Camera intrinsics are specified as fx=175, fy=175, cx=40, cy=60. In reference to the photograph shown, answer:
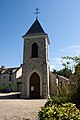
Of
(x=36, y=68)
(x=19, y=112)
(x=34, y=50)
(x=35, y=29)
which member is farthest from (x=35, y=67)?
(x=19, y=112)

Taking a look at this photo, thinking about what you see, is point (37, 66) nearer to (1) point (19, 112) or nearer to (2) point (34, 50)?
(2) point (34, 50)

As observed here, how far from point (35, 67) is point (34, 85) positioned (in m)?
2.42

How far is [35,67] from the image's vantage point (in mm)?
23547

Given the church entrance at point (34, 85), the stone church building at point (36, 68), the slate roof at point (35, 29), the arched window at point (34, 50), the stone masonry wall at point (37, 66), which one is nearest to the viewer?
the stone masonry wall at point (37, 66)

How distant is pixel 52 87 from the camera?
2489cm

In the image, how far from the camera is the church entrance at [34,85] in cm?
2325

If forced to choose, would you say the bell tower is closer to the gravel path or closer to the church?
the church

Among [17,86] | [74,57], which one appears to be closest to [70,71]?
[74,57]

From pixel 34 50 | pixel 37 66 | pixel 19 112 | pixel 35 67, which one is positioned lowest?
pixel 19 112

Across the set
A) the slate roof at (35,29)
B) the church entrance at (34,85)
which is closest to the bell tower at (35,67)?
the church entrance at (34,85)

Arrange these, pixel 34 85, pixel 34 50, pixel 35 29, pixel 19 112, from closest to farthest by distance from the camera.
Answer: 1. pixel 19 112
2. pixel 34 85
3. pixel 34 50
4. pixel 35 29

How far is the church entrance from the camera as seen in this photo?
23250 millimetres

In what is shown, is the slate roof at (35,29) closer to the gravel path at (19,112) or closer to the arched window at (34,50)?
the arched window at (34,50)

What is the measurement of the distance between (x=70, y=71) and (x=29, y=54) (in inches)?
589
